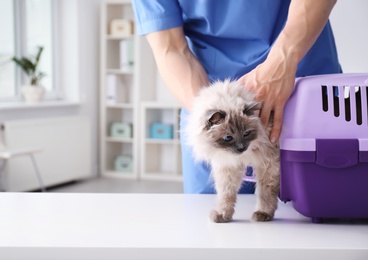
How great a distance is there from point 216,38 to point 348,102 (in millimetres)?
517

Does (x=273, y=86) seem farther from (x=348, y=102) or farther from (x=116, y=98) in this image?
(x=116, y=98)

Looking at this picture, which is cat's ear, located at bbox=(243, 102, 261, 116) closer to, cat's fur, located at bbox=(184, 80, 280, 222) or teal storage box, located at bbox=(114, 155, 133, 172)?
cat's fur, located at bbox=(184, 80, 280, 222)

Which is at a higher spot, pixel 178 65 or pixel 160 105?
pixel 178 65

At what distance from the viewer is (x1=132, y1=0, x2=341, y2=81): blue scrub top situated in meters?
1.30

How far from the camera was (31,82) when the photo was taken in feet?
15.9

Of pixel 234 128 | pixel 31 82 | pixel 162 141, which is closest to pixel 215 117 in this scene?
pixel 234 128

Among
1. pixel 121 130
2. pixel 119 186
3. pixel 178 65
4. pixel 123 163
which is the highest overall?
pixel 178 65

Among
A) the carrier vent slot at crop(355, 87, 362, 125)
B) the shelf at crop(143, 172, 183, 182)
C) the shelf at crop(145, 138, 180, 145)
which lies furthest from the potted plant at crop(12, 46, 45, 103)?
the carrier vent slot at crop(355, 87, 362, 125)

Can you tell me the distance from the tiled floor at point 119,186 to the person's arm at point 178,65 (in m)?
3.59

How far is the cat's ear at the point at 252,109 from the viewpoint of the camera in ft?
3.17

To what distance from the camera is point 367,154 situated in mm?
913

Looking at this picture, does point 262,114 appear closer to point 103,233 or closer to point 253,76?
point 253,76

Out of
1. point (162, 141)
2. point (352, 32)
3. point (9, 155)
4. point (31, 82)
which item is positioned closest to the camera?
point (352, 32)

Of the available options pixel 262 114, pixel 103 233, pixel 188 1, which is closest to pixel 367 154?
pixel 262 114
